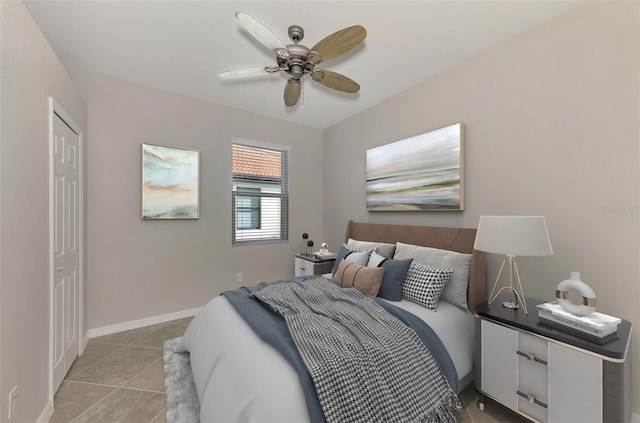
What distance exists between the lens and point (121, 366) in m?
2.36

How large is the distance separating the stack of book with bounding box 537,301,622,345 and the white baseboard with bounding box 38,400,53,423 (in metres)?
3.15

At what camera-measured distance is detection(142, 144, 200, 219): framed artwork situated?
3174 millimetres

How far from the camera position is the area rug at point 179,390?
5.86ft

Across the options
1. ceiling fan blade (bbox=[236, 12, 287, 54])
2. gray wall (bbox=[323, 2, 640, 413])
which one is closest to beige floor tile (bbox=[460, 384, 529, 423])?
gray wall (bbox=[323, 2, 640, 413])

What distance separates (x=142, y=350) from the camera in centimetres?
263

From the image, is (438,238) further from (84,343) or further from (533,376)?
(84,343)

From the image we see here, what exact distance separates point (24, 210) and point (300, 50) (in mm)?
1878

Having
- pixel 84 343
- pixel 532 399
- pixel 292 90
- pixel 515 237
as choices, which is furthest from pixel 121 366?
pixel 515 237

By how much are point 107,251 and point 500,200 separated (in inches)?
157

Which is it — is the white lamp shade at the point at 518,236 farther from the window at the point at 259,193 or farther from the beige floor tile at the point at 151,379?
the window at the point at 259,193

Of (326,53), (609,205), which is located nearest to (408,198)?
(609,205)

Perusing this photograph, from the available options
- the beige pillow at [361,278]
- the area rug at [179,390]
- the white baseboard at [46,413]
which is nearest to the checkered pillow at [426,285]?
the beige pillow at [361,278]

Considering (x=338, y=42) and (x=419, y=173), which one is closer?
(x=338, y=42)

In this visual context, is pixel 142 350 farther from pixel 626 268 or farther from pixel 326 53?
pixel 626 268
